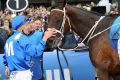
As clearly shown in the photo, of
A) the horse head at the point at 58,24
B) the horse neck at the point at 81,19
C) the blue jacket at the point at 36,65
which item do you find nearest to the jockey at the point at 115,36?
the horse neck at the point at 81,19

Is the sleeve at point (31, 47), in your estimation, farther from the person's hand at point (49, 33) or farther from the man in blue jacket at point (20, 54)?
the person's hand at point (49, 33)

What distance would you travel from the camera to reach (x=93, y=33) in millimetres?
7523

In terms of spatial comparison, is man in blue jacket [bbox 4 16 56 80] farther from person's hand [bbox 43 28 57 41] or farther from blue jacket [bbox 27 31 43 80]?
blue jacket [bbox 27 31 43 80]

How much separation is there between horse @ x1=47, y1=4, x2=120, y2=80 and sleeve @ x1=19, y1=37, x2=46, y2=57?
32.7 inches

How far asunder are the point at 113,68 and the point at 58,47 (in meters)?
1.22

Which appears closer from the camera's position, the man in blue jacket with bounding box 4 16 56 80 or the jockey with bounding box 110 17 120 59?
the man in blue jacket with bounding box 4 16 56 80

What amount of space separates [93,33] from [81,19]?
367 mm

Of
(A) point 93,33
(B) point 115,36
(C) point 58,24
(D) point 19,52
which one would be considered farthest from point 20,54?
(B) point 115,36

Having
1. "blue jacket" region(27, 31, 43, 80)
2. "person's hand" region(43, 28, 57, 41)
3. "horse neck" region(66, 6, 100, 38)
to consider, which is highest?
"horse neck" region(66, 6, 100, 38)

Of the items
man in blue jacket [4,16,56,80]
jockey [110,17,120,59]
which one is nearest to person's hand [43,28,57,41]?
man in blue jacket [4,16,56,80]

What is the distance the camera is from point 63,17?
24.8ft

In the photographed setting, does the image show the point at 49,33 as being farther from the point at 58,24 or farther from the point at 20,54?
the point at 58,24

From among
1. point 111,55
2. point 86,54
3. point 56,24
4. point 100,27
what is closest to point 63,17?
point 56,24

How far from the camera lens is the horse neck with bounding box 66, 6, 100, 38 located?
7633 millimetres
